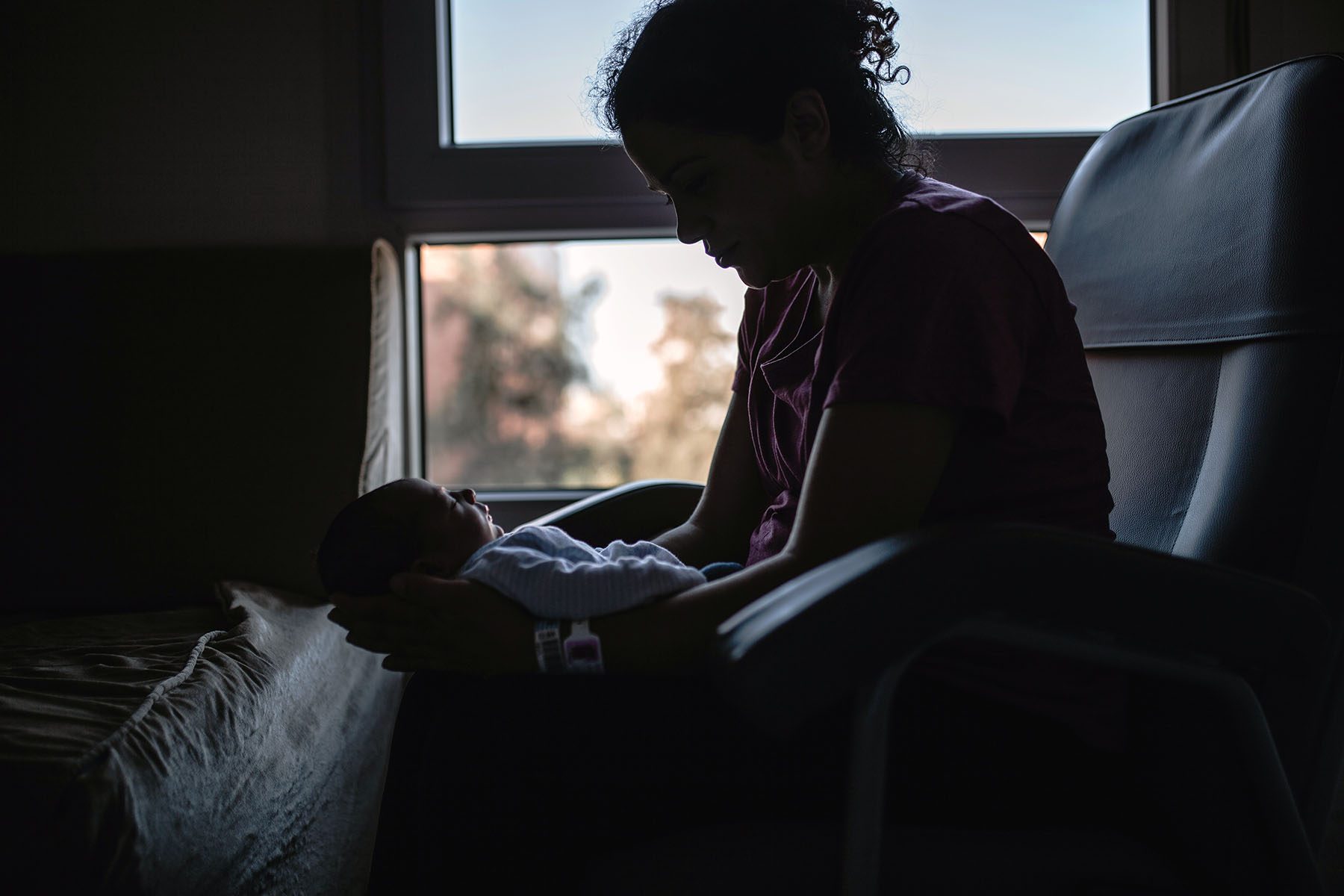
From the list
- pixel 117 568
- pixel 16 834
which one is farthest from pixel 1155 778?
pixel 117 568

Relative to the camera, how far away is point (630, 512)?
3.75 feet

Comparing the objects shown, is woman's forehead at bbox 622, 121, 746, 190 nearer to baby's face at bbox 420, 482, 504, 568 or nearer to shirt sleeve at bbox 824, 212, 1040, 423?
shirt sleeve at bbox 824, 212, 1040, 423

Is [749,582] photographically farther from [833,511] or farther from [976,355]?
[976,355]

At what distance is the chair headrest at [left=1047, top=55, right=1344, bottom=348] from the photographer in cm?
71

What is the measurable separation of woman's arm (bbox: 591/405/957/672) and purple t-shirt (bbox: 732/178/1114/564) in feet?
0.07

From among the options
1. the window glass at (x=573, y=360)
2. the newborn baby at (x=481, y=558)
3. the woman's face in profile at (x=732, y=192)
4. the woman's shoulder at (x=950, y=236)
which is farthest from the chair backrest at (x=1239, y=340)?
the window glass at (x=573, y=360)

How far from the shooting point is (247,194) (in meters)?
1.55

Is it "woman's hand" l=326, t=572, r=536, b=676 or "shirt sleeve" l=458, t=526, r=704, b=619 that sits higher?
"shirt sleeve" l=458, t=526, r=704, b=619

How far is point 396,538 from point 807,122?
59 cm

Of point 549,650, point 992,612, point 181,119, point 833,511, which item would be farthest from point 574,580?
point 181,119

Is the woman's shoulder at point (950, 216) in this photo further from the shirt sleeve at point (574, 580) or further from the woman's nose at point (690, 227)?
the shirt sleeve at point (574, 580)

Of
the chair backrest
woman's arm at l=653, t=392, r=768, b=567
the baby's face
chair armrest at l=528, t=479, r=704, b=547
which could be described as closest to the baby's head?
the baby's face

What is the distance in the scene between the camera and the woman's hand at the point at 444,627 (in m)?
0.72

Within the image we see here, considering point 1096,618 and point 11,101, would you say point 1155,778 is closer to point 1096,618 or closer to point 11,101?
point 1096,618
